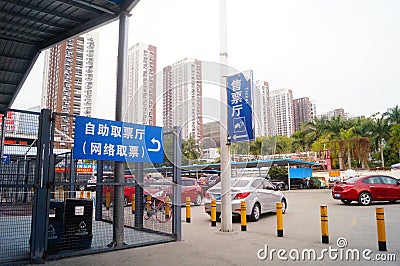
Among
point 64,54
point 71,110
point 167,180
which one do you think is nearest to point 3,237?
point 167,180

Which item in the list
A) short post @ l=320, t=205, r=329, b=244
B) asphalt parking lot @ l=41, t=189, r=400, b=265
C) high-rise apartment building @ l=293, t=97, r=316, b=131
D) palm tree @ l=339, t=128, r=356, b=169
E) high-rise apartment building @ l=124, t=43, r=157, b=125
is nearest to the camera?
asphalt parking lot @ l=41, t=189, r=400, b=265

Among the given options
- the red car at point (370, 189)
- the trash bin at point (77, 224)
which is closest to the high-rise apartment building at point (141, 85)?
the trash bin at point (77, 224)

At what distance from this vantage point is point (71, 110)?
18.9 metres

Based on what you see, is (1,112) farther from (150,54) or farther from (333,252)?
(333,252)

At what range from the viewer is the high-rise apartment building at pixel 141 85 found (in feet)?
19.1

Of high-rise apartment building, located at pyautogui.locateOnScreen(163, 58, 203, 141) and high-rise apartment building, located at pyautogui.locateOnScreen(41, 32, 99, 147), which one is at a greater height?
high-rise apartment building, located at pyautogui.locateOnScreen(41, 32, 99, 147)

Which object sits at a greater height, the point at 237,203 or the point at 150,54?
the point at 150,54

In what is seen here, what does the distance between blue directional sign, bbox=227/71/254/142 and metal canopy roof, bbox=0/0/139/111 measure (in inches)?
116

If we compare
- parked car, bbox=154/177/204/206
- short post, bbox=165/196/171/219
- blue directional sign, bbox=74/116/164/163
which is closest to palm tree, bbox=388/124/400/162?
parked car, bbox=154/177/204/206

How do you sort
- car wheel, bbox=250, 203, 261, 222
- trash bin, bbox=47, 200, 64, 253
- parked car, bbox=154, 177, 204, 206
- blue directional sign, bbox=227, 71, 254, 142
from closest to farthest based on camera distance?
1. trash bin, bbox=47, 200, 64, 253
2. blue directional sign, bbox=227, 71, 254, 142
3. car wheel, bbox=250, 203, 261, 222
4. parked car, bbox=154, 177, 204, 206

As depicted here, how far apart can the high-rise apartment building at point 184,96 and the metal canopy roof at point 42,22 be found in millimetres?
1953

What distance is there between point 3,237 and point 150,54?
526cm

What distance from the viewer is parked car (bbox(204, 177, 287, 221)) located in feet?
30.8

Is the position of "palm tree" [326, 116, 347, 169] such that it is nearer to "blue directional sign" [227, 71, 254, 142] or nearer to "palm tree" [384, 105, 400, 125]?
"palm tree" [384, 105, 400, 125]
